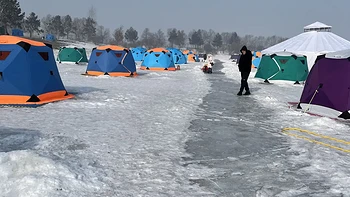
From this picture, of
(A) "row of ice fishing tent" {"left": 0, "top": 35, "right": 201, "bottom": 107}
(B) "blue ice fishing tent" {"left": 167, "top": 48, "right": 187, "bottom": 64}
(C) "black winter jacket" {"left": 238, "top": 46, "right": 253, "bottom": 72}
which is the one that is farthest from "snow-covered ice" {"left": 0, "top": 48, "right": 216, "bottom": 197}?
(B) "blue ice fishing tent" {"left": 167, "top": 48, "right": 187, "bottom": 64}

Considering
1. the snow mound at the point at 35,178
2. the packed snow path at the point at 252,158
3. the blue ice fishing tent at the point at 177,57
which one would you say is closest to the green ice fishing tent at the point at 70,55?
the blue ice fishing tent at the point at 177,57

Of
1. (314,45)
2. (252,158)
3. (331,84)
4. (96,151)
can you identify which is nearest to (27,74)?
(96,151)

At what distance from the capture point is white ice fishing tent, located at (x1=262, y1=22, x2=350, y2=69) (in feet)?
78.1

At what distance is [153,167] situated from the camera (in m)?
4.94

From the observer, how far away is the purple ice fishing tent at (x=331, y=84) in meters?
9.02

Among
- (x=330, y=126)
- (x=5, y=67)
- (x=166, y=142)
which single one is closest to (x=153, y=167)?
(x=166, y=142)

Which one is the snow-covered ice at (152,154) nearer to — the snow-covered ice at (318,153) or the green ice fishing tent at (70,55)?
the snow-covered ice at (318,153)

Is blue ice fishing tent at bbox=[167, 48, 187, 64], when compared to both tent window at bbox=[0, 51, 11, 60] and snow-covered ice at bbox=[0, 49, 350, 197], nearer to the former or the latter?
tent window at bbox=[0, 51, 11, 60]

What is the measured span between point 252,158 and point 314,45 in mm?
21589

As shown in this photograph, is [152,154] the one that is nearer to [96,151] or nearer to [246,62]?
[96,151]

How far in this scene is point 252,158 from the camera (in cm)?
561

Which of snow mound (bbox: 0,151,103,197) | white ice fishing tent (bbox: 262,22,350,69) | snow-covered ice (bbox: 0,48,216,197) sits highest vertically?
white ice fishing tent (bbox: 262,22,350,69)

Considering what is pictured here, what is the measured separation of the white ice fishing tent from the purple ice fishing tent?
13.8 meters

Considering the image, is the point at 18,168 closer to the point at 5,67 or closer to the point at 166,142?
A: the point at 166,142
